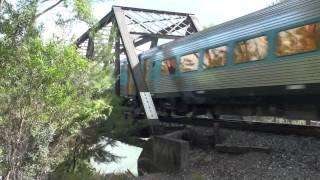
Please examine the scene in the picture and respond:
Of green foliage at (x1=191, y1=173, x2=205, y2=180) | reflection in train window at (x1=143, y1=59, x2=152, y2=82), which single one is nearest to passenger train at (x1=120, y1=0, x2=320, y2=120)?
reflection in train window at (x1=143, y1=59, x2=152, y2=82)

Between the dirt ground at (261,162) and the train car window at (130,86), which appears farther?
the train car window at (130,86)

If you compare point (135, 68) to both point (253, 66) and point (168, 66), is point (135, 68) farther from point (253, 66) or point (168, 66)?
point (253, 66)

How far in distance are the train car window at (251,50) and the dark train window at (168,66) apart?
13.8 feet

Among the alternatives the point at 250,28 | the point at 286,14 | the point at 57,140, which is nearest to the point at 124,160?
the point at 57,140

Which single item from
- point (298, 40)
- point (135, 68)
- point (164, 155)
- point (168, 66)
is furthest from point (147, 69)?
point (298, 40)

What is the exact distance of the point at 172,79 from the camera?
17281 millimetres

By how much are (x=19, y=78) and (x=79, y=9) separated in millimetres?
2433

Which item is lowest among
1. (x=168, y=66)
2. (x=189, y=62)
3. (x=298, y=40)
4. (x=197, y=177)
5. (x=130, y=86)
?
(x=197, y=177)

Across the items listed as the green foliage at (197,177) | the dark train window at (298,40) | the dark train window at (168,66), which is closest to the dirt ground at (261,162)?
the green foliage at (197,177)

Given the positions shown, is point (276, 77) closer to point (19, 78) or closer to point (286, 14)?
point (286, 14)

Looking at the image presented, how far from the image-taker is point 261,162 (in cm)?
913

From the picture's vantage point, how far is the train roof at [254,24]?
34.9 feet

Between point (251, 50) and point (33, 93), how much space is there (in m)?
5.77

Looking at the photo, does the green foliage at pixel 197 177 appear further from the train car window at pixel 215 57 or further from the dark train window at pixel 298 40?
the train car window at pixel 215 57
